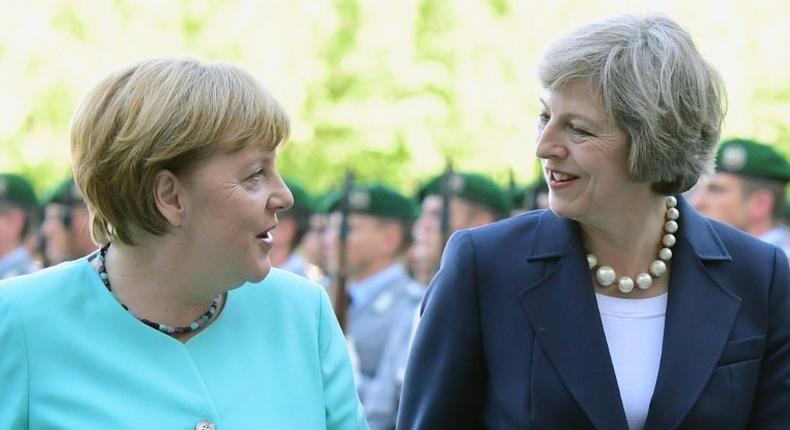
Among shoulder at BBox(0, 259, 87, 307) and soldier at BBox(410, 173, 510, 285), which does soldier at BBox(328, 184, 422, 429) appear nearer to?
soldier at BBox(410, 173, 510, 285)

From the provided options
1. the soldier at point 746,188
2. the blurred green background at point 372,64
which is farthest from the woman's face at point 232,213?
the blurred green background at point 372,64

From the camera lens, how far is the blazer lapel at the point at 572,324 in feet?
12.4

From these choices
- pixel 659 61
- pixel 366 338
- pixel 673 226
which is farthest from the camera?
pixel 366 338

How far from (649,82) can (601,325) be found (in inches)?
25.4

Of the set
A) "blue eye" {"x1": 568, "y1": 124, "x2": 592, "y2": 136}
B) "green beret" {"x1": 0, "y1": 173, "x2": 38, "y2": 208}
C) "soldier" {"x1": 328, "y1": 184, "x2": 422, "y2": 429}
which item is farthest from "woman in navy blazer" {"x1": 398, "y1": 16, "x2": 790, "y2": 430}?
"green beret" {"x1": 0, "y1": 173, "x2": 38, "y2": 208}

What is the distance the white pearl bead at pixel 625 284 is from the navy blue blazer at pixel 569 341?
0.09 m

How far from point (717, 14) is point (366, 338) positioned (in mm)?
10109

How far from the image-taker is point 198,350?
363 centimetres

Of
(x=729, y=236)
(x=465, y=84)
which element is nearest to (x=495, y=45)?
(x=465, y=84)

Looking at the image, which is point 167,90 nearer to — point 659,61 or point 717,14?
point 659,61

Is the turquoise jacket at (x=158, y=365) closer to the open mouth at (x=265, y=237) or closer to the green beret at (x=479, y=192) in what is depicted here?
the open mouth at (x=265, y=237)

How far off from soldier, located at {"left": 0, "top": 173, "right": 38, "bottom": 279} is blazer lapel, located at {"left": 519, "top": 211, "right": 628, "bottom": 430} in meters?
9.02

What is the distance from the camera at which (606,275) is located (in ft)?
13.0

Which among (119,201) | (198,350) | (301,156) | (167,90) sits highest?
(167,90)
